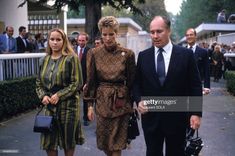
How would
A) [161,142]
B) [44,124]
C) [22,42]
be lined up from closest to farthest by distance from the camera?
[161,142], [44,124], [22,42]

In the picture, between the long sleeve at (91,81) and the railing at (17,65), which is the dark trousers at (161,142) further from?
the railing at (17,65)

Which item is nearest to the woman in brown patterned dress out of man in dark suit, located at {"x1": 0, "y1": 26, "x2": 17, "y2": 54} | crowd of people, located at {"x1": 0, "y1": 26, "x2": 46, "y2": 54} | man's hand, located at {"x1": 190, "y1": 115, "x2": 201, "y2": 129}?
man's hand, located at {"x1": 190, "y1": 115, "x2": 201, "y2": 129}

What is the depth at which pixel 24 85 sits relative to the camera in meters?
10.6

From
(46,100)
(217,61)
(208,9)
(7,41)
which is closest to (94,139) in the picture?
(46,100)

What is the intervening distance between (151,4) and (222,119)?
69.4 metres

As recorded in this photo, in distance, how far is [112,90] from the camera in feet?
15.3

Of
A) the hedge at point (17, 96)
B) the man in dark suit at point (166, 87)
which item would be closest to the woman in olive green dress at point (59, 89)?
the man in dark suit at point (166, 87)

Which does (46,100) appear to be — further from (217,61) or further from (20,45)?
(217,61)

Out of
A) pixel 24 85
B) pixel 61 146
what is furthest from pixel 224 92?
pixel 61 146

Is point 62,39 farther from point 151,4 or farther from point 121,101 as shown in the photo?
point 151,4

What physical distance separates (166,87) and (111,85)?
758 millimetres

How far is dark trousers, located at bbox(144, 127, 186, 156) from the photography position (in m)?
4.29

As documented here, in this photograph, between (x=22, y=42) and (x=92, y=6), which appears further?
(x=92, y=6)

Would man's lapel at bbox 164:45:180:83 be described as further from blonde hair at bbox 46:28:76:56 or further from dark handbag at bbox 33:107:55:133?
dark handbag at bbox 33:107:55:133
